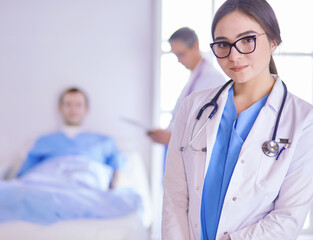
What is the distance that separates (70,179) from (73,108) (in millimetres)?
653

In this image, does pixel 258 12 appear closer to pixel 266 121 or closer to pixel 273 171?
pixel 266 121

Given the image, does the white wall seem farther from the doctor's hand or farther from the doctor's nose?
the doctor's nose

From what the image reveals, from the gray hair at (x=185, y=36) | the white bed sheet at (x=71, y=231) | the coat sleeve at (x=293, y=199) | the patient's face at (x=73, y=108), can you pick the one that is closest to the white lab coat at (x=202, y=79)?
the gray hair at (x=185, y=36)

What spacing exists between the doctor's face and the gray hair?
35 cm

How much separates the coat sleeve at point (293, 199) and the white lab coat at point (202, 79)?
18.1 inches

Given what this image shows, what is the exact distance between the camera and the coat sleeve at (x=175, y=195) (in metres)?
0.98

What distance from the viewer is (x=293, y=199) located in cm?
83

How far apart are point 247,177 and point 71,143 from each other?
170cm

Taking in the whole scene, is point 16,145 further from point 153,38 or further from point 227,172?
point 227,172

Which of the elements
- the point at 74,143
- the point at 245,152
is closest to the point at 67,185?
the point at 74,143

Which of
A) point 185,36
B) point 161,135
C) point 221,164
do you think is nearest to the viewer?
point 221,164

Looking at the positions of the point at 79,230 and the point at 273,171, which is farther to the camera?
the point at 79,230

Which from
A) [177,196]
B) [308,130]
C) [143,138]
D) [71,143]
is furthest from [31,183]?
[308,130]

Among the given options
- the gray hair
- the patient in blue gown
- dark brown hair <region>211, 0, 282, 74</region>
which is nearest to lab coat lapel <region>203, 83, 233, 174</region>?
dark brown hair <region>211, 0, 282, 74</region>
